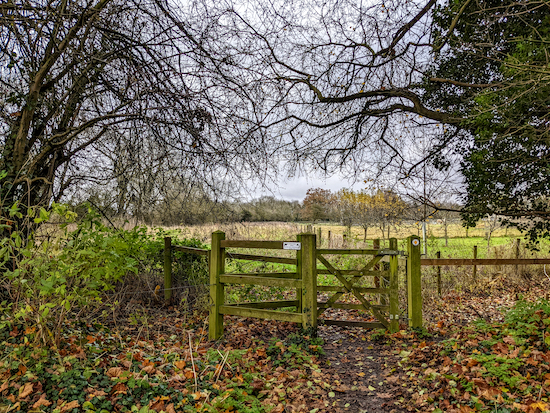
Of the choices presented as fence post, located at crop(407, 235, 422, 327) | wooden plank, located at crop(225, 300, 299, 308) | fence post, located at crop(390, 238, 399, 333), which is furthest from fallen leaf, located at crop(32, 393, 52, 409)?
fence post, located at crop(407, 235, 422, 327)

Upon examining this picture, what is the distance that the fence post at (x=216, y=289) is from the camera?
204 inches

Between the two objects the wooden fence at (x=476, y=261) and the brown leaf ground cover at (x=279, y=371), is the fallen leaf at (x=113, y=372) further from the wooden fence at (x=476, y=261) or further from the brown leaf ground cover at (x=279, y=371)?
the wooden fence at (x=476, y=261)

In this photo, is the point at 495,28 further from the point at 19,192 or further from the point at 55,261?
the point at 19,192

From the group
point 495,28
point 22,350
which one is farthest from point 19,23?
point 495,28

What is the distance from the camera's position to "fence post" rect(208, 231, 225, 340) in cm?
518

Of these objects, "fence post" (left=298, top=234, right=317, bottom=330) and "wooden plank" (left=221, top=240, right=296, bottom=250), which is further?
"wooden plank" (left=221, top=240, right=296, bottom=250)

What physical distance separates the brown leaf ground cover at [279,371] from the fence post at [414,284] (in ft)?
0.82

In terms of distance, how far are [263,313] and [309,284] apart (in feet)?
2.39

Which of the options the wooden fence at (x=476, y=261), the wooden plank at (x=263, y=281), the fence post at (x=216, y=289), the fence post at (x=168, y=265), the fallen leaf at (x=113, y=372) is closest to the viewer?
the fallen leaf at (x=113, y=372)

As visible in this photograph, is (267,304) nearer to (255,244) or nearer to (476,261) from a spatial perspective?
(255,244)

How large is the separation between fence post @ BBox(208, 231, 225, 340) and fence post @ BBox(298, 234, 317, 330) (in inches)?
47.4

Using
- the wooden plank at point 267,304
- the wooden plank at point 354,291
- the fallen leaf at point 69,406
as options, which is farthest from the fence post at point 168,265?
the fallen leaf at point 69,406

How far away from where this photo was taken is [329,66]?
7793 mm

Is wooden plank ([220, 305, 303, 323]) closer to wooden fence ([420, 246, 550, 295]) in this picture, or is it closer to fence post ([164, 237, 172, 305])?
fence post ([164, 237, 172, 305])
